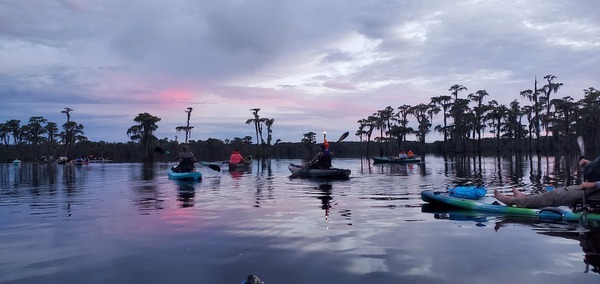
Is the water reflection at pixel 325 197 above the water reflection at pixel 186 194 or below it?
below

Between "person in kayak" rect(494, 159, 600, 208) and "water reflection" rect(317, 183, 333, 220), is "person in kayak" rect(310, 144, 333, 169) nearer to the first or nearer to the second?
"water reflection" rect(317, 183, 333, 220)

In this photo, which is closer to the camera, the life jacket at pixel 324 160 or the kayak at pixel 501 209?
the kayak at pixel 501 209

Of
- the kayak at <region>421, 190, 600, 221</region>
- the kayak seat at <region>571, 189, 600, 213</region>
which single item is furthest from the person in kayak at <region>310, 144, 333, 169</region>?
the kayak seat at <region>571, 189, 600, 213</region>

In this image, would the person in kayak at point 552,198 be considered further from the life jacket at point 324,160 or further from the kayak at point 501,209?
the life jacket at point 324,160

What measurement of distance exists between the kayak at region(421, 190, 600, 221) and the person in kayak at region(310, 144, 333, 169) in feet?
37.8

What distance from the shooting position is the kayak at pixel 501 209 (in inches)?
363

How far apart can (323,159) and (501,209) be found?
14.0 m

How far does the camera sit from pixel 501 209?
33.9 feet

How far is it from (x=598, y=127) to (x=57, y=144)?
118 meters

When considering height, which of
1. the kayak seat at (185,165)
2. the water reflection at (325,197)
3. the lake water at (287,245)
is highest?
the kayak seat at (185,165)

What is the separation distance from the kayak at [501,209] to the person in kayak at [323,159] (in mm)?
11526

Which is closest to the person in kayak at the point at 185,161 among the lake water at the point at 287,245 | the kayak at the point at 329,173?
the kayak at the point at 329,173

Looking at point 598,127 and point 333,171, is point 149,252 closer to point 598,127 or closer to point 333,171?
point 333,171

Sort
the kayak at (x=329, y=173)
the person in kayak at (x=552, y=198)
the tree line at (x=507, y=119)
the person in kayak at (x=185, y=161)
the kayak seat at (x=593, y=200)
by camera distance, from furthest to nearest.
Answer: the tree line at (x=507, y=119)
the kayak at (x=329, y=173)
the person in kayak at (x=185, y=161)
the person in kayak at (x=552, y=198)
the kayak seat at (x=593, y=200)
